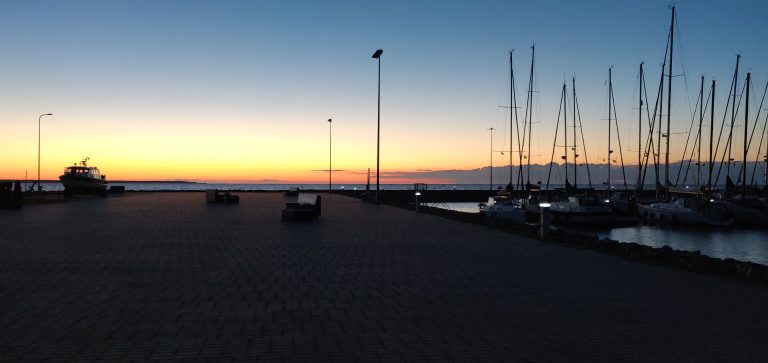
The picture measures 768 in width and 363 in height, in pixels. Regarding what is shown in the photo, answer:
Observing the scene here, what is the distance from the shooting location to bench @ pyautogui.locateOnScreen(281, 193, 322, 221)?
76.8ft

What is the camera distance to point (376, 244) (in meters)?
15.3

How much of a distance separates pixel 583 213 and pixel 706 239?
8.72 m

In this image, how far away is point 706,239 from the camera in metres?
35.0

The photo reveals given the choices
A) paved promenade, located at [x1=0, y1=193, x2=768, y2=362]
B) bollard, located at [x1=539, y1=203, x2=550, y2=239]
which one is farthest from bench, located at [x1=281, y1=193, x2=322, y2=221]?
bollard, located at [x1=539, y1=203, x2=550, y2=239]

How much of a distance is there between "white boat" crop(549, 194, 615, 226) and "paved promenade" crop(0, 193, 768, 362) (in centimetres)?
2960

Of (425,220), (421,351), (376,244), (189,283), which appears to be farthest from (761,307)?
(425,220)

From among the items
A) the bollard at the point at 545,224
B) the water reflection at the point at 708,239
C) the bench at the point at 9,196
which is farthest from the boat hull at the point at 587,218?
the bench at the point at 9,196

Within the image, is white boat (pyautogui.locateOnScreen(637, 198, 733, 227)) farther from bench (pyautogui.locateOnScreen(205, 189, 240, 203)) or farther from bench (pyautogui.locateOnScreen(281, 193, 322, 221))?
bench (pyautogui.locateOnScreen(205, 189, 240, 203))

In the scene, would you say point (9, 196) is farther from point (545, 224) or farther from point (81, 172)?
point (545, 224)

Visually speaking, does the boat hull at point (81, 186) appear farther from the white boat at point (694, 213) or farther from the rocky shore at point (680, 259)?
the rocky shore at point (680, 259)

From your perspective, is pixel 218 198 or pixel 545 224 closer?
pixel 545 224

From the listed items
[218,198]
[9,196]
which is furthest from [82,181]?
[9,196]

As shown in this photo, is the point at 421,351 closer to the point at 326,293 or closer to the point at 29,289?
the point at 326,293

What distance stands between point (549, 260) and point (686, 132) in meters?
48.0
